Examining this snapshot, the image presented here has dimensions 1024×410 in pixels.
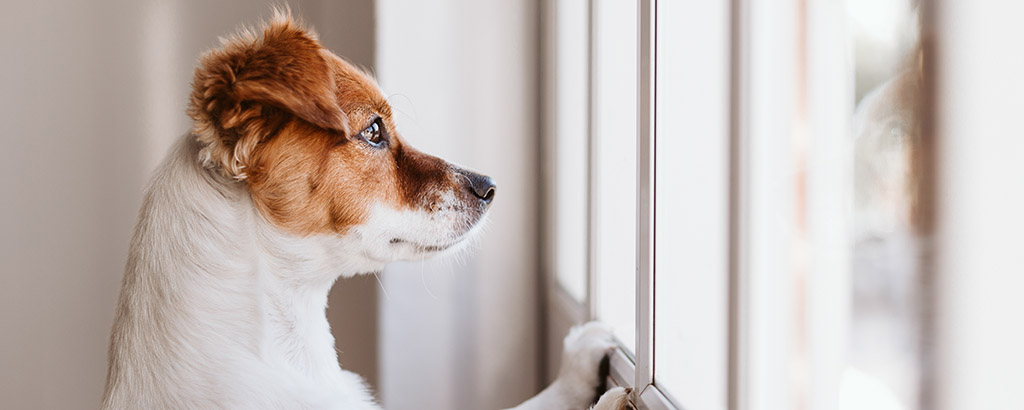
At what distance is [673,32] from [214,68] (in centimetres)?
65

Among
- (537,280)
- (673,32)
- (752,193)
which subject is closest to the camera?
(752,193)

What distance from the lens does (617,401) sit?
3.44 feet

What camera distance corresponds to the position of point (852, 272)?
56cm

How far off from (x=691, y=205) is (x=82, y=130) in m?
1.09

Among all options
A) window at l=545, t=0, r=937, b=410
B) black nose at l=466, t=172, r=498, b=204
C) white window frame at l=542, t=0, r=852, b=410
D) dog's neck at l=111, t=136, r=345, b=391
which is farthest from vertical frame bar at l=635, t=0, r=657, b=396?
dog's neck at l=111, t=136, r=345, b=391

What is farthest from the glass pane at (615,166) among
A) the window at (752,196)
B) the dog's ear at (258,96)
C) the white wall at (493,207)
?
the dog's ear at (258,96)

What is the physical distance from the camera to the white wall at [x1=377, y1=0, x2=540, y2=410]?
132 centimetres

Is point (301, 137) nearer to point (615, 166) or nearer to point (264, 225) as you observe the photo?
point (264, 225)

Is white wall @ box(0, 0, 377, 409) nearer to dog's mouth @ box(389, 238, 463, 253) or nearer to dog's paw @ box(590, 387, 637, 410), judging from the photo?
dog's mouth @ box(389, 238, 463, 253)

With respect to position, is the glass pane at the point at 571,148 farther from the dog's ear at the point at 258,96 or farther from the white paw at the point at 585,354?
the dog's ear at the point at 258,96

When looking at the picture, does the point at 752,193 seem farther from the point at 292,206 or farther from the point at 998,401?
the point at 292,206

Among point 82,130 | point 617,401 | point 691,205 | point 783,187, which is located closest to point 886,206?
point 783,187

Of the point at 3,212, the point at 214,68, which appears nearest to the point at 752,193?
the point at 214,68

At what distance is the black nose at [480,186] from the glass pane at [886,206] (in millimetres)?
656
